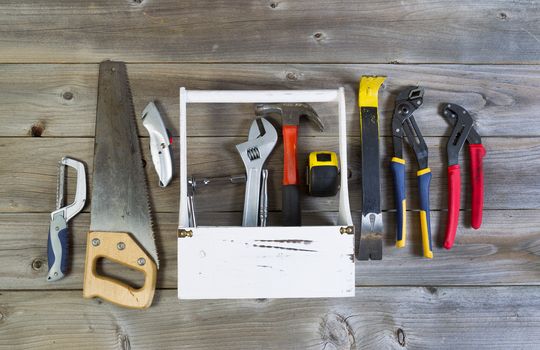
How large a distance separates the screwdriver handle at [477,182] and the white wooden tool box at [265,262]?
307mm

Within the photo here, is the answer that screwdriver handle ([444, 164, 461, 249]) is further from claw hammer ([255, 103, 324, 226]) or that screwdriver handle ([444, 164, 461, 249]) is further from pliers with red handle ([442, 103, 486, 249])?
claw hammer ([255, 103, 324, 226])

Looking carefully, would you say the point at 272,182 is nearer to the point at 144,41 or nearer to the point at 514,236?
the point at 144,41

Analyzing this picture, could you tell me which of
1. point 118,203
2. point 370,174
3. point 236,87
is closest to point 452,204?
point 370,174

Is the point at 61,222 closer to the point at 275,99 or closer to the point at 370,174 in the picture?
the point at 275,99

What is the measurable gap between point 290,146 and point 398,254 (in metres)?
0.34

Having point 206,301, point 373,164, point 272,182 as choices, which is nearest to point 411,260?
point 373,164

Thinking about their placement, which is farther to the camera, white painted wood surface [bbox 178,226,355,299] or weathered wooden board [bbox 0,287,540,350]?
weathered wooden board [bbox 0,287,540,350]

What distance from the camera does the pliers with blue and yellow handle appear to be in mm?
930

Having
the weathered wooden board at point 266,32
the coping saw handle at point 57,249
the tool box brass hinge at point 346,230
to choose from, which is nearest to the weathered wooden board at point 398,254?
the coping saw handle at point 57,249

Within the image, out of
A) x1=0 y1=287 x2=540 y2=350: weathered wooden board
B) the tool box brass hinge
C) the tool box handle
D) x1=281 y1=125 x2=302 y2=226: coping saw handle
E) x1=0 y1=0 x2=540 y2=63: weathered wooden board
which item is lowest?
x1=0 y1=287 x2=540 y2=350: weathered wooden board

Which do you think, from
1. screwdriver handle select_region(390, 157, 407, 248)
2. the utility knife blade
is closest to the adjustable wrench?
the utility knife blade

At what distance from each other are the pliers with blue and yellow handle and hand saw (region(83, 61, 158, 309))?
0.54m

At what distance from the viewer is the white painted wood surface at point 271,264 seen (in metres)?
0.84

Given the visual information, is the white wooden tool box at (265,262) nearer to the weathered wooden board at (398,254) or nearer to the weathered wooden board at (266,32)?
the weathered wooden board at (398,254)
